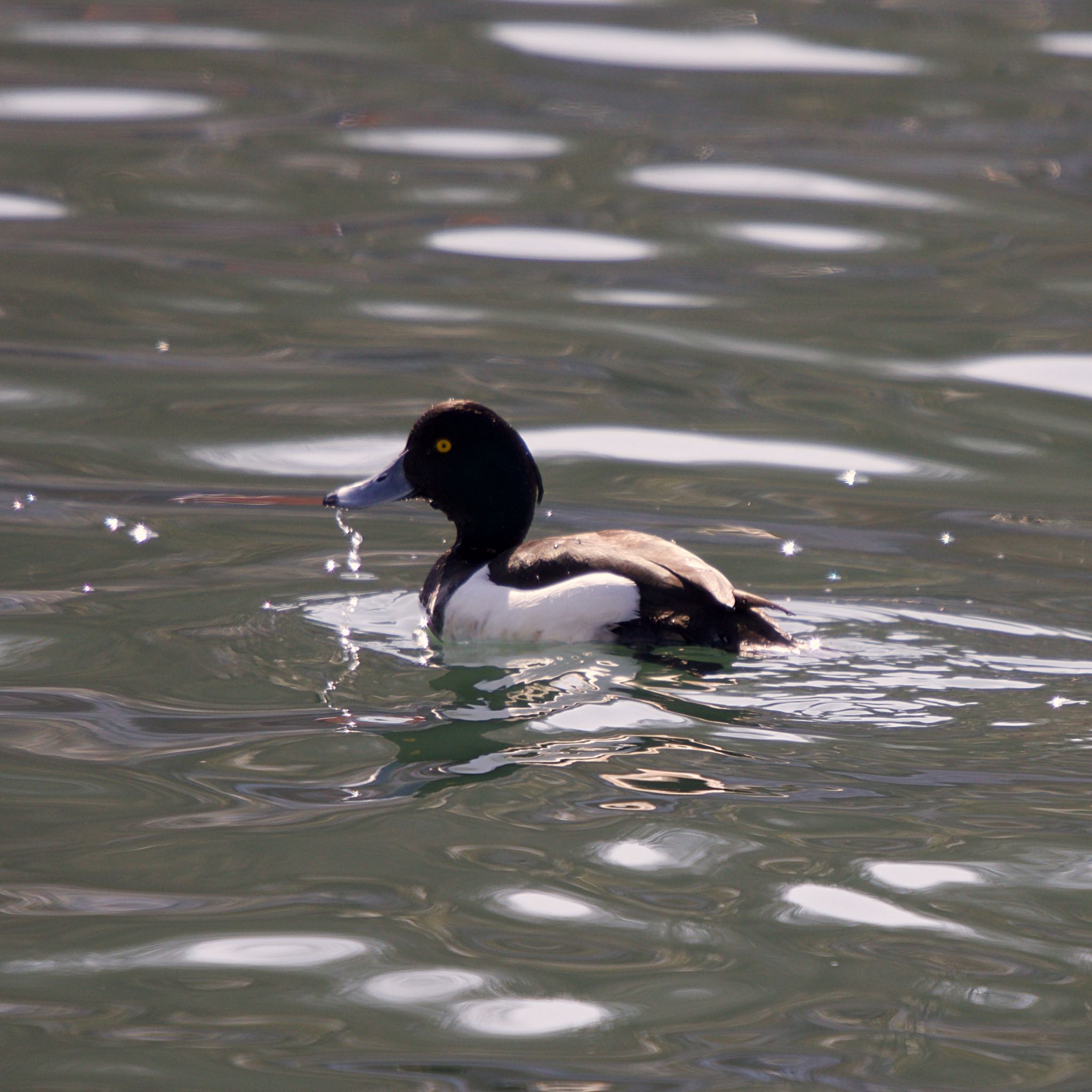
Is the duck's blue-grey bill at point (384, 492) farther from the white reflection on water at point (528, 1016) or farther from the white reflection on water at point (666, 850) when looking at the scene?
the white reflection on water at point (528, 1016)

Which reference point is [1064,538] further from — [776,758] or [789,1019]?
[789,1019]

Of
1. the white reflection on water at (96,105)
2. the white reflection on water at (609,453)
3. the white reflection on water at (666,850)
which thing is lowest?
the white reflection on water at (666,850)

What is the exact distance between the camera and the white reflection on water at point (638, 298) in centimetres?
890

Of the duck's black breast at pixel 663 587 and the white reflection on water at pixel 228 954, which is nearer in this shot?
the white reflection on water at pixel 228 954

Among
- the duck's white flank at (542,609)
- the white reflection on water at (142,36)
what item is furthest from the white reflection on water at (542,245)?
the duck's white flank at (542,609)

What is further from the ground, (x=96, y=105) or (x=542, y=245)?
(x=96, y=105)

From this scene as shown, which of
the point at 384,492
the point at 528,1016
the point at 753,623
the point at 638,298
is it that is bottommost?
the point at 528,1016

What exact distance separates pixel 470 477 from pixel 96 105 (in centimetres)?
636

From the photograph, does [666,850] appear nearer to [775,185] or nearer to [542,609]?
[542,609]

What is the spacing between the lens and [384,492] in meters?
5.84

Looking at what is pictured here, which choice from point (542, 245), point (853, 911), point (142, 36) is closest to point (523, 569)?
point (853, 911)

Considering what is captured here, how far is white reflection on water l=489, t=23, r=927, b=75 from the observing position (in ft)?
36.4

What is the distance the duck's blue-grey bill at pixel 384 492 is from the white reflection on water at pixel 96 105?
5813 millimetres

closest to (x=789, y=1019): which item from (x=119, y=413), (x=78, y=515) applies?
(x=78, y=515)
